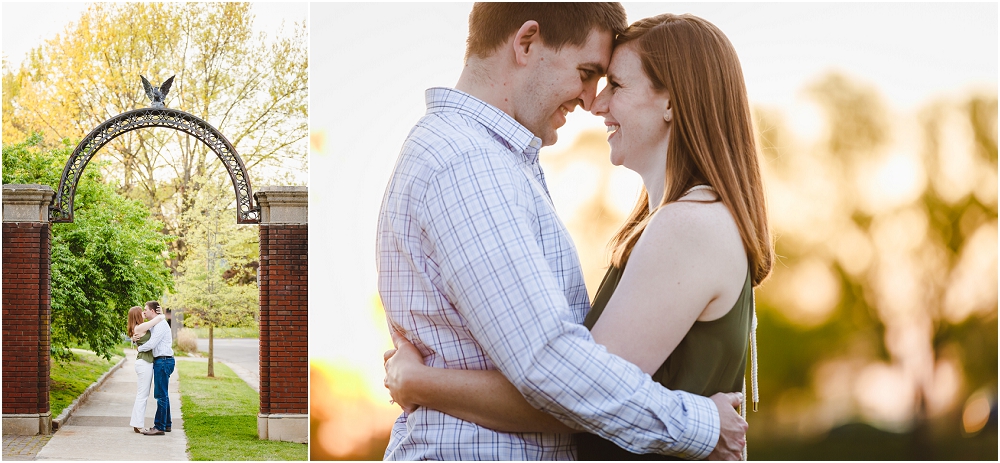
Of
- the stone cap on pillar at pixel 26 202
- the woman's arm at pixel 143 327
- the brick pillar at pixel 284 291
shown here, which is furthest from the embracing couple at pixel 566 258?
the stone cap on pillar at pixel 26 202

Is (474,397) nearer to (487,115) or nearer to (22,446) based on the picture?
(487,115)

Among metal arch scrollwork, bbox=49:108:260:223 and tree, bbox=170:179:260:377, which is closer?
metal arch scrollwork, bbox=49:108:260:223

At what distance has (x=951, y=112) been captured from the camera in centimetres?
1192

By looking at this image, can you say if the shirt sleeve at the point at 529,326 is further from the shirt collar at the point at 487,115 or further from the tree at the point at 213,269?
the tree at the point at 213,269

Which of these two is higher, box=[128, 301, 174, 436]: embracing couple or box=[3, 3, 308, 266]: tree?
box=[3, 3, 308, 266]: tree

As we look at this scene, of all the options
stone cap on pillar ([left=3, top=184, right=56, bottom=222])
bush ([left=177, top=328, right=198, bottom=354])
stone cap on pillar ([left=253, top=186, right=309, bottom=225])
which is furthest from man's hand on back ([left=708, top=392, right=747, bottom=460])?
bush ([left=177, top=328, right=198, bottom=354])

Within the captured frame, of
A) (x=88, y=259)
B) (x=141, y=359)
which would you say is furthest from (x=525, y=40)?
(x=88, y=259)

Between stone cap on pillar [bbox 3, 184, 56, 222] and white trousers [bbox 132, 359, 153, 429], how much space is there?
2.08 m

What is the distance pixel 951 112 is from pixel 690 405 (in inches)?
491

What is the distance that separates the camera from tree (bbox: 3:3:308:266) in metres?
16.1

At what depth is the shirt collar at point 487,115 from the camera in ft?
5.38

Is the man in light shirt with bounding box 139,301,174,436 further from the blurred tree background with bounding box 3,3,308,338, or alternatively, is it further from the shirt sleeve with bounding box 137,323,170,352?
the blurred tree background with bounding box 3,3,308,338

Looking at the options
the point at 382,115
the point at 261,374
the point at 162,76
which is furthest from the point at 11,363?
the point at 162,76

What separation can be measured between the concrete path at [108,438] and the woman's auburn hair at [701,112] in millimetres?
8693
